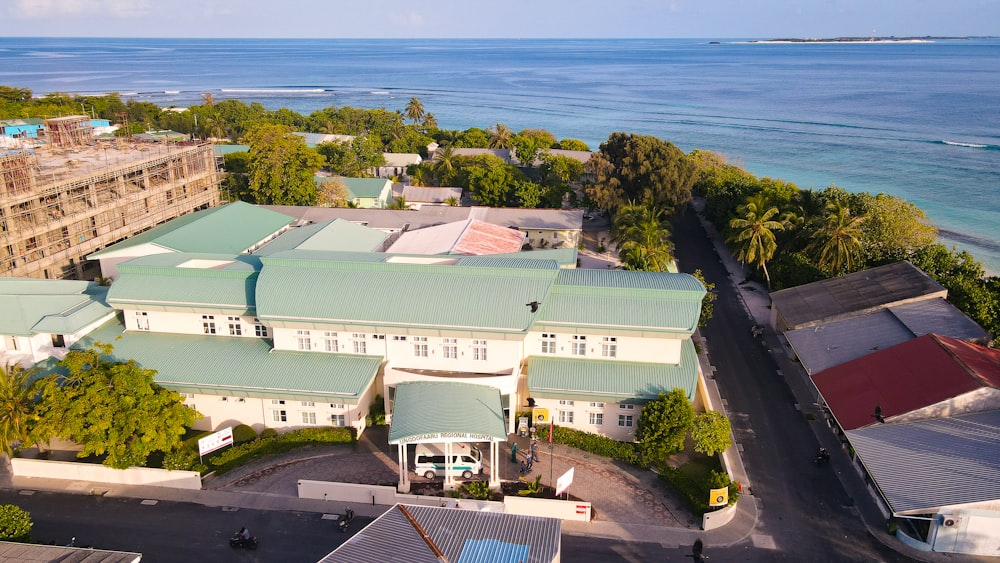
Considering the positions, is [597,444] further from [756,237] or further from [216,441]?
[756,237]

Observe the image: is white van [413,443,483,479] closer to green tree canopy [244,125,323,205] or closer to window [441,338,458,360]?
window [441,338,458,360]

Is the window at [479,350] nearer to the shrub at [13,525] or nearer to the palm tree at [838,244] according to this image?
the shrub at [13,525]

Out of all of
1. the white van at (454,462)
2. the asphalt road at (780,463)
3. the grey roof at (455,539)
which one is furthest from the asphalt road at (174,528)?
the asphalt road at (780,463)

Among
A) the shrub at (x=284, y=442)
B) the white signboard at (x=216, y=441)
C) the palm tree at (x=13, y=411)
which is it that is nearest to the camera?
the palm tree at (x=13, y=411)

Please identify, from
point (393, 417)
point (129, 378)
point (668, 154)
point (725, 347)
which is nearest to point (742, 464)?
point (725, 347)

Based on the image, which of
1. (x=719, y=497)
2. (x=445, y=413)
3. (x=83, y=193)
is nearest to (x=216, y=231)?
(x=83, y=193)
